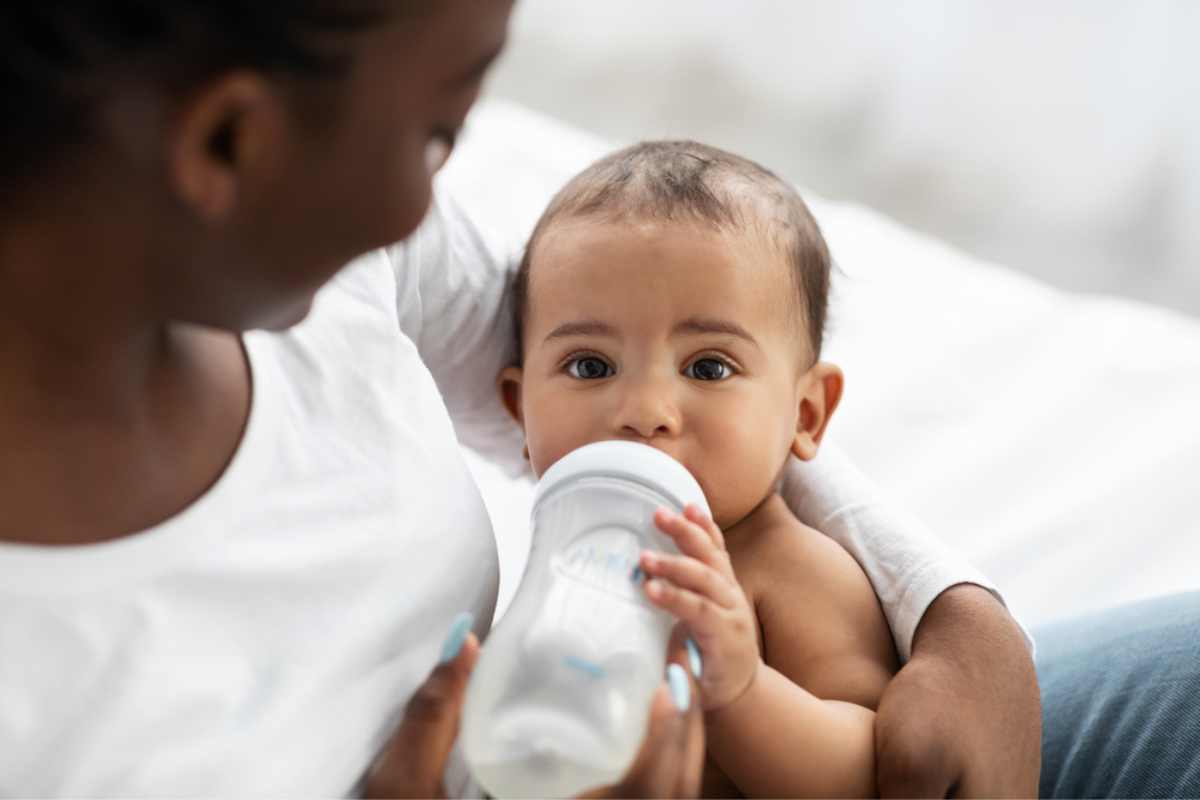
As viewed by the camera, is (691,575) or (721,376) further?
(721,376)

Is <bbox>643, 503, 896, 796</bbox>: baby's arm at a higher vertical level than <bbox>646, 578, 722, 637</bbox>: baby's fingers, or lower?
lower

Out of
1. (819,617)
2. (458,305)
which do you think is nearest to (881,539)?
(819,617)

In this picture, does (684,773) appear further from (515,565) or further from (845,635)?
(515,565)

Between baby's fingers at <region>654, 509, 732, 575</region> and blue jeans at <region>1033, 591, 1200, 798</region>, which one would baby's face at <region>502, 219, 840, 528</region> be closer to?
baby's fingers at <region>654, 509, 732, 575</region>

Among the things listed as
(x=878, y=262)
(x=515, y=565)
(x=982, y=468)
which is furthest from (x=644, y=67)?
(x=515, y=565)

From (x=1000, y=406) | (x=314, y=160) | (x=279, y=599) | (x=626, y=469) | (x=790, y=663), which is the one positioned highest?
→ (x=314, y=160)

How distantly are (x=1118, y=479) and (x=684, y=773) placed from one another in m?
1.04

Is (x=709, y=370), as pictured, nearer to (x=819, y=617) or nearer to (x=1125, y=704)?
(x=819, y=617)

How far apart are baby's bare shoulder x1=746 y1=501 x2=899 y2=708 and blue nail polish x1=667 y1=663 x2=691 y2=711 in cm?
29

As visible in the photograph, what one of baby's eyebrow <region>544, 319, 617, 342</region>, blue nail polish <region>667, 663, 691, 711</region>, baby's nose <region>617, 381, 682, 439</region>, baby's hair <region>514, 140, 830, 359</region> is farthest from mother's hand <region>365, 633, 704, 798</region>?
baby's hair <region>514, 140, 830, 359</region>

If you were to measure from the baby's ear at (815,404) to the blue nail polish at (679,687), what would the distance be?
0.46 m

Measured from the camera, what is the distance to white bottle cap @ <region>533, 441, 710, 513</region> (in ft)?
2.88

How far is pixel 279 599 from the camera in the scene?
2.81 ft

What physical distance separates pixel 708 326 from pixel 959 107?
1.76 m
